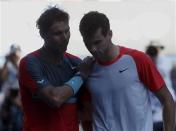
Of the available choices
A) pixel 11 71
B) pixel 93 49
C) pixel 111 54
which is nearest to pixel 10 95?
pixel 11 71

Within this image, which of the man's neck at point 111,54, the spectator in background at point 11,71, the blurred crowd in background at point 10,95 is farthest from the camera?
the spectator in background at point 11,71

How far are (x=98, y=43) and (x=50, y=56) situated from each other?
18.0 inches

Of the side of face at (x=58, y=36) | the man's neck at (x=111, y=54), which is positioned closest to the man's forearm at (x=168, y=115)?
the man's neck at (x=111, y=54)

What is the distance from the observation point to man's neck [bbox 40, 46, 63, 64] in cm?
500

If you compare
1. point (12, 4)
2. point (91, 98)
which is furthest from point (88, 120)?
point (12, 4)

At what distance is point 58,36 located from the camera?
4902 millimetres

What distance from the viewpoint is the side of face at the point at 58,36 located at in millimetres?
4891

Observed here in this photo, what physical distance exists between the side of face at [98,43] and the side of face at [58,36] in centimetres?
19

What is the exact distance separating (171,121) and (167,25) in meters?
10.5

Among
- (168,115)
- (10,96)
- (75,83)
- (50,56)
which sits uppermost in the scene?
(50,56)

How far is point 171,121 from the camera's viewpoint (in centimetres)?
487

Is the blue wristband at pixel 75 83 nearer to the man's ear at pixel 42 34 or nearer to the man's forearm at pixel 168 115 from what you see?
the man's ear at pixel 42 34

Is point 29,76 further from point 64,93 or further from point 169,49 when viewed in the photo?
point 169,49

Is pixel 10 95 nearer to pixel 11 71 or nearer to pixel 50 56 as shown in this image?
pixel 11 71
